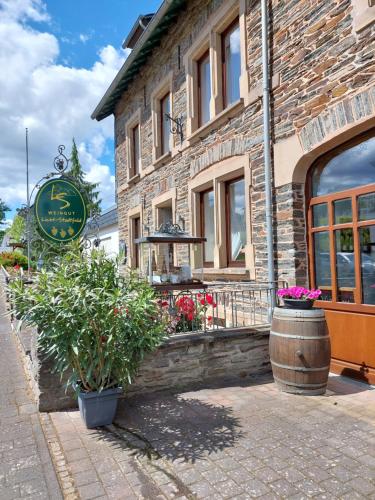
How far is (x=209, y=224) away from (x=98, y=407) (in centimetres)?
471

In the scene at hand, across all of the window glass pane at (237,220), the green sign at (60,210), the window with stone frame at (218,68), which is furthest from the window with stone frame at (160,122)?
the green sign at (60,210)

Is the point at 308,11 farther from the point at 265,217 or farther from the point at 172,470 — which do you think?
the point at 172,470

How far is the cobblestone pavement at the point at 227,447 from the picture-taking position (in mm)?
2549

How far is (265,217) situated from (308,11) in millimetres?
2745

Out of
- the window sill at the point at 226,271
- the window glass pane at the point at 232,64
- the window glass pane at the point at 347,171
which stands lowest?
the window sill at the point at 226,271

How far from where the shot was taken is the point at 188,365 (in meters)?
4.52

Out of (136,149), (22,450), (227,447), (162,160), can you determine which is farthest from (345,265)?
(136,149)

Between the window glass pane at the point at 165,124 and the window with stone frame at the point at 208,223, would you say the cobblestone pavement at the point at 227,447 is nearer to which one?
the window with stone frame at the point at 208,223

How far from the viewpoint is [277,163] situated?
5516 millimetres

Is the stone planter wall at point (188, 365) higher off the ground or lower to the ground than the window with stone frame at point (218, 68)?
lower

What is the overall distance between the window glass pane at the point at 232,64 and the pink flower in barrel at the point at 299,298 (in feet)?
12.7

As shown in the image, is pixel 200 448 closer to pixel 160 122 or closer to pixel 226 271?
pixel 226 271

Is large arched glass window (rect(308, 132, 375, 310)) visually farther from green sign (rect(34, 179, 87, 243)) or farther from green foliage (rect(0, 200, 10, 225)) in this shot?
green foliage (rect(0, 200, 10, 225))

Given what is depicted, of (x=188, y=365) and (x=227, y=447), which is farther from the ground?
(x=188, y=365)
